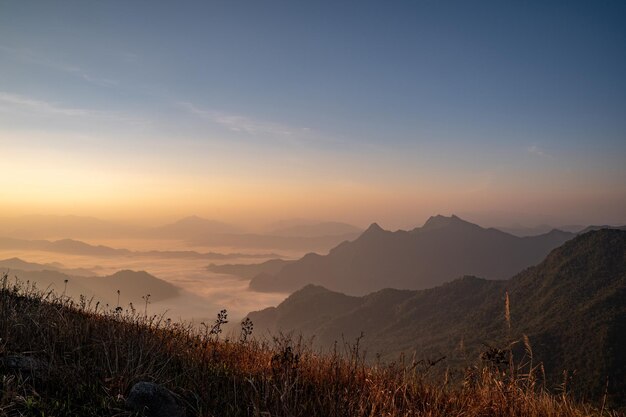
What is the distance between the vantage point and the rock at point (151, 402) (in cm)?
415

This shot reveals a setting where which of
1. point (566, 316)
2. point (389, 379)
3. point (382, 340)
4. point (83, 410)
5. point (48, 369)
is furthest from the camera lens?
point (382, 340)

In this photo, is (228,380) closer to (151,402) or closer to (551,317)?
(151,402)

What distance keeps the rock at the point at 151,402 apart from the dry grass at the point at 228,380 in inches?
4.7

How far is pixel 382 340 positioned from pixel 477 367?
17687 centimetres

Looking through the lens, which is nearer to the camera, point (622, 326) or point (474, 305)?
point (622, 326)

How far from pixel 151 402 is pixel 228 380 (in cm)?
128

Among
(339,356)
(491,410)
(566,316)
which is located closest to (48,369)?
(339,356)

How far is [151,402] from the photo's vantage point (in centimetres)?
420

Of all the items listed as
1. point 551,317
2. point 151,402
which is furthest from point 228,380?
point 551,317

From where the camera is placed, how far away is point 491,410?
5.30 metres

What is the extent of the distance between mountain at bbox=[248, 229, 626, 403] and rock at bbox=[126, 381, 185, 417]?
9470cm

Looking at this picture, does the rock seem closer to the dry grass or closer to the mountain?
the dry grass

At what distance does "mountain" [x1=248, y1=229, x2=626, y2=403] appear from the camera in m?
108

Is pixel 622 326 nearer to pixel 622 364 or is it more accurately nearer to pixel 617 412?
pixel 622 364
